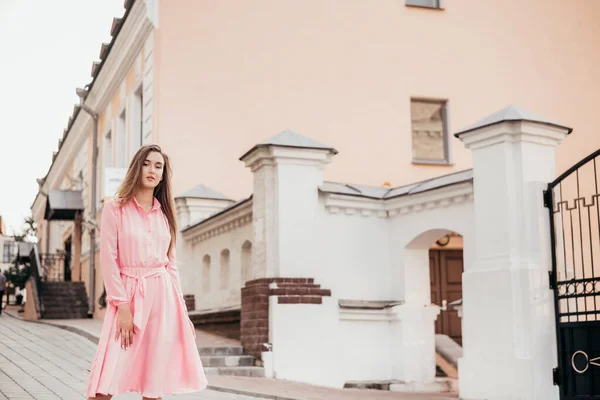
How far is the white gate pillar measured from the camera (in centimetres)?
931

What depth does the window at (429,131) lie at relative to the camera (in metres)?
19.8

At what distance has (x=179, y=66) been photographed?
58.9ft

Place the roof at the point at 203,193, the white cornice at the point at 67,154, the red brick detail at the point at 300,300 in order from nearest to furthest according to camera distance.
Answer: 1. the red brick detail at the point at 300,300
2. the roof at the point at 203,193
3. the white cornice at the point at 67,154

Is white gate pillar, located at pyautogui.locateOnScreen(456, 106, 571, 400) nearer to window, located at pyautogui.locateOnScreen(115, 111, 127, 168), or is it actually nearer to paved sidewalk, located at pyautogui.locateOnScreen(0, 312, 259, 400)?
paved sidewalk, located at pyautogui.locateOnScreen(0, 312, 259, 400)

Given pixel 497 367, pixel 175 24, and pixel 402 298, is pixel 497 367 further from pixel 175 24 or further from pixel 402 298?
pixel 175 24

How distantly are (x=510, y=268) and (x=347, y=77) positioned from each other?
1060 centimetres

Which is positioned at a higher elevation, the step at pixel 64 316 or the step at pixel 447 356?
the step at pixel 64 316

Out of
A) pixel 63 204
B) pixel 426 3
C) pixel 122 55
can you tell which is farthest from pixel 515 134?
pixel 63 204

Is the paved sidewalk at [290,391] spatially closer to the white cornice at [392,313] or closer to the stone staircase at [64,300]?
the white cornice at [392,313]

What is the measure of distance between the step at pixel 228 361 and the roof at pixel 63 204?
17174mm

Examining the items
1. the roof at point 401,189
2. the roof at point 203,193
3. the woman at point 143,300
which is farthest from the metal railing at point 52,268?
the woman at point 143,300

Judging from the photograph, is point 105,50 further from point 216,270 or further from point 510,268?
point 510,268

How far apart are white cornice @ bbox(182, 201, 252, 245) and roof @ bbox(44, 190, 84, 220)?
12.0 m

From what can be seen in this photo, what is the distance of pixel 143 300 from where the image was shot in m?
4.80
